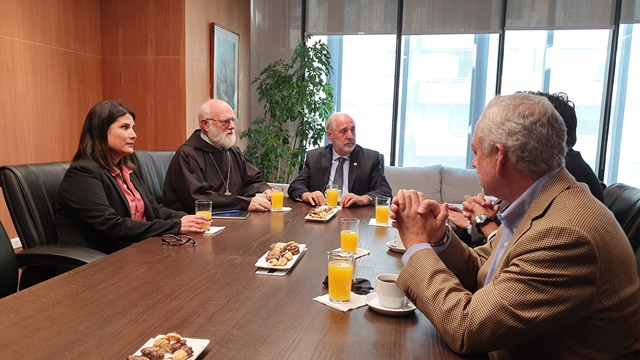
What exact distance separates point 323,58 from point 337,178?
271 cm

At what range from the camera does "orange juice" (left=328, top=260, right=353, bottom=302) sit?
1.27m

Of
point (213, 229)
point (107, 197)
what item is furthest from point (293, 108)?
point (213, 229)

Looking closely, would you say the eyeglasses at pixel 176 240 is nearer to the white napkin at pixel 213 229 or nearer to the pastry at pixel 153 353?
the white napkin at pixel 213 229

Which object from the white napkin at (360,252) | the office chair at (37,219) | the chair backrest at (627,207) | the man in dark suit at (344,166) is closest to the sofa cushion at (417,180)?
the man in dark suit at (344,166)

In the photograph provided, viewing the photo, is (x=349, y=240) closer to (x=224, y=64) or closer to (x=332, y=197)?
(x=332, y=197)

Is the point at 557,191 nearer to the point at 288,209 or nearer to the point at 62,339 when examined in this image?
the point at 62,339

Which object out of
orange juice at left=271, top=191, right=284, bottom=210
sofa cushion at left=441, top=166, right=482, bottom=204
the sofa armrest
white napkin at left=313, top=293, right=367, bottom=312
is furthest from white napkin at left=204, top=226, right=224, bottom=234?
sofa cushion at left=441, top=166, right=482, bottom=204

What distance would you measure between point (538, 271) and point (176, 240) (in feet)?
4.48

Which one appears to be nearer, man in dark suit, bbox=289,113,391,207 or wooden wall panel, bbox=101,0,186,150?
man in dark suit, bbox=289,113,391,207

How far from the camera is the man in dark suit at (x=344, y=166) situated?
3574 millimetres

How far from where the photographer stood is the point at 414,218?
128 cm

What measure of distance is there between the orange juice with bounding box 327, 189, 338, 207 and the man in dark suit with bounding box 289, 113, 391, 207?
764mm

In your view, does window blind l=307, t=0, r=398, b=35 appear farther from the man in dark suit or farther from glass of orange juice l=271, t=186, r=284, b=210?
glass of orange juice l=271, t=186, r=284, b=210

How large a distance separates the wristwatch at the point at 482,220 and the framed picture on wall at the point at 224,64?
3.85m
